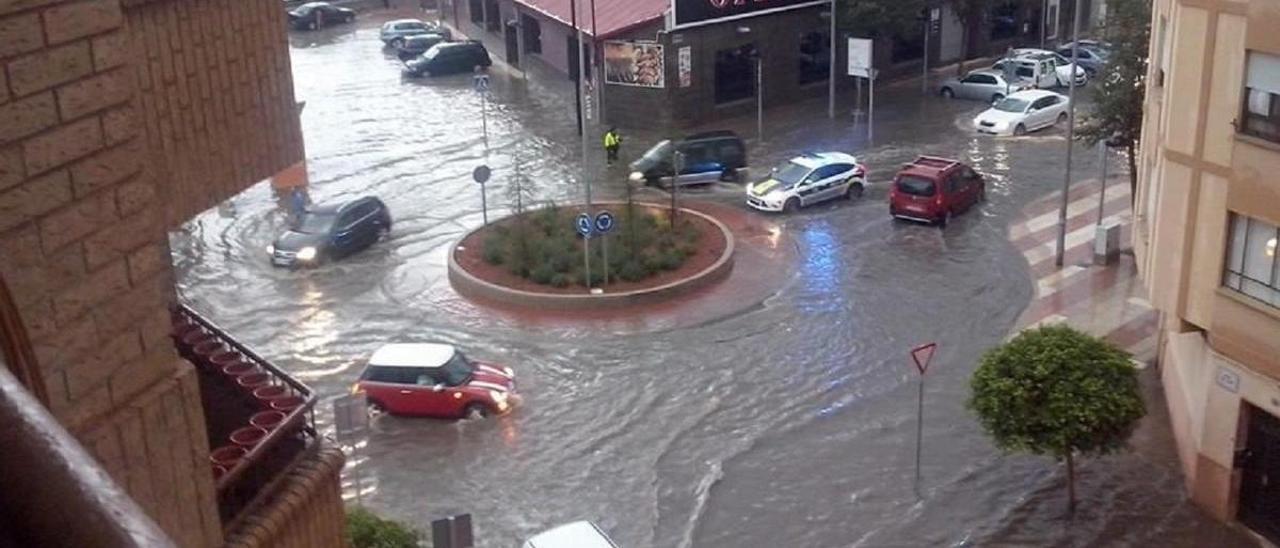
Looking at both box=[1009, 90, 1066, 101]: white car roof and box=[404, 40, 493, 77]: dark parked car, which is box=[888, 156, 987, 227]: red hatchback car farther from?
box=[404, 40, 493, 77]: dark parked car

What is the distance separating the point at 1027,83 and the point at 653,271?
2010cm

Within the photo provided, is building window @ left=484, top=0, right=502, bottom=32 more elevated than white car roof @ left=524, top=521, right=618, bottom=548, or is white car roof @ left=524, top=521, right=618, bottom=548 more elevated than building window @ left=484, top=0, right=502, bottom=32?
building window @ left=484, top=0, right=502, bottom=32

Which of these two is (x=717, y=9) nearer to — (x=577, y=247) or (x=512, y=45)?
(x=512, y=45)

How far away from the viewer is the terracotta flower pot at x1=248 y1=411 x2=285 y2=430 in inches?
346

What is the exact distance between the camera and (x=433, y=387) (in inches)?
758

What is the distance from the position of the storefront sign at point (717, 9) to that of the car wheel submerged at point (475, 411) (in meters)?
20.2

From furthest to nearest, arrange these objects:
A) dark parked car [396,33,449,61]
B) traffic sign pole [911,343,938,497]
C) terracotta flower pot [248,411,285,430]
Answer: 1. dark parked car [396,33,449,61]
2. traffic sign pole [911,343,938,497]
3. terracotta flower pot [248,411,285,430]

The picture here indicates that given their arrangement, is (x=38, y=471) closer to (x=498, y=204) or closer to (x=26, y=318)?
(x=26, y=318)

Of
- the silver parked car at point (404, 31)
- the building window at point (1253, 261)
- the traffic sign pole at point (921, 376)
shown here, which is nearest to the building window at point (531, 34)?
the silver parked car at point (404, 31)

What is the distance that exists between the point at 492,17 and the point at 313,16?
10571mm

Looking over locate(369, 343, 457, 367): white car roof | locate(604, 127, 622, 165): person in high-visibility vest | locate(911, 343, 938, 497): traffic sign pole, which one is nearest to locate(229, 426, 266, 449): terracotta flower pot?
locate(911, 343, 938, 497): traffic sign pole

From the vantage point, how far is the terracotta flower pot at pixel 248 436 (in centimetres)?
841

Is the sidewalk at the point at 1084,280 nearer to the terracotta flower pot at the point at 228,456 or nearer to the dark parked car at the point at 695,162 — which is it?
the dark parked car at the point at 695,162

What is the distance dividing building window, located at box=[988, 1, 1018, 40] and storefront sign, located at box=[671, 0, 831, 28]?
10.5m
